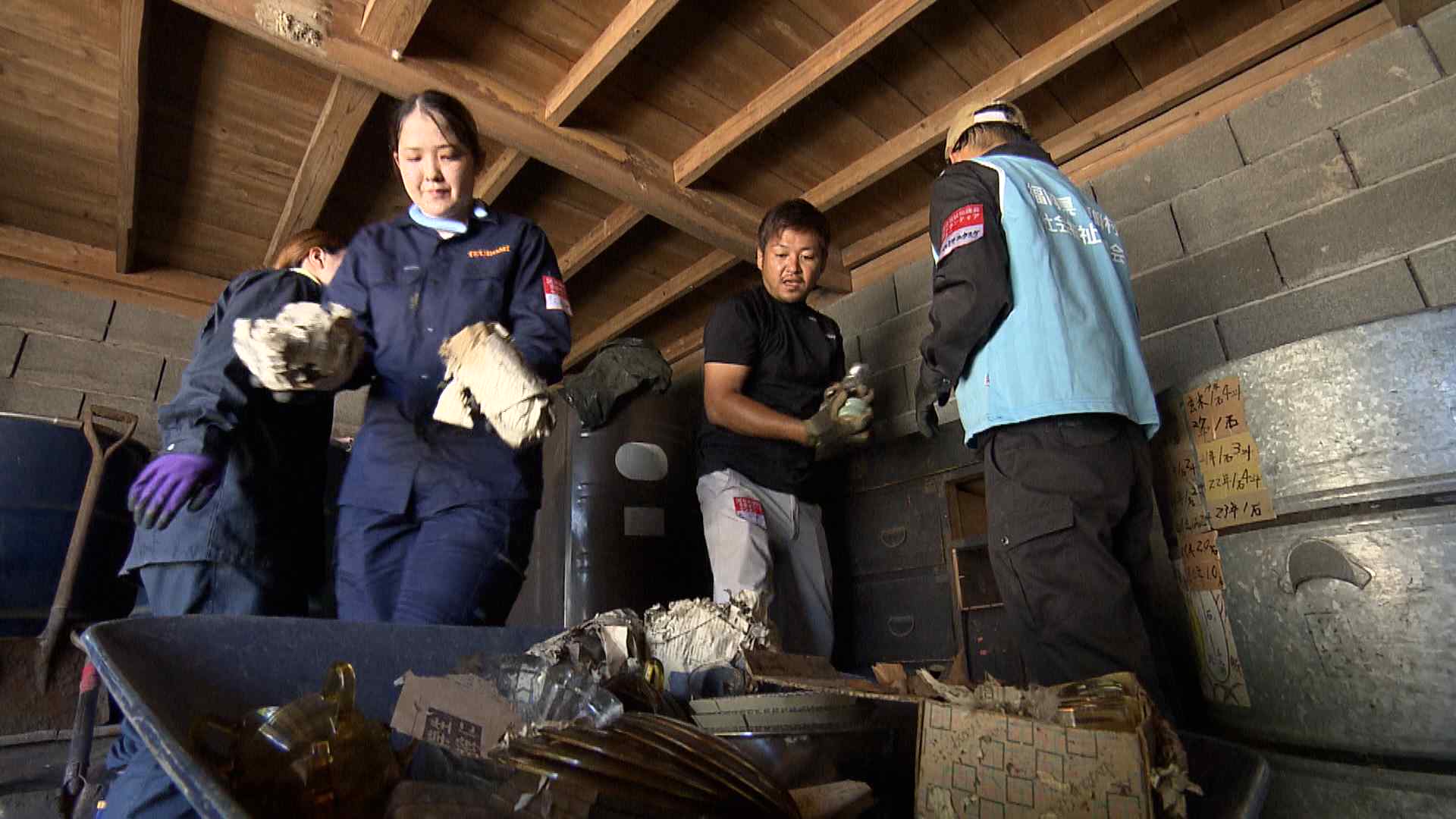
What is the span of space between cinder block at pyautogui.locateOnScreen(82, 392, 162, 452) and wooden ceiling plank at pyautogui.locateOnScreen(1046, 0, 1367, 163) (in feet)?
11.4

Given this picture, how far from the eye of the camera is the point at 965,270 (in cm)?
126

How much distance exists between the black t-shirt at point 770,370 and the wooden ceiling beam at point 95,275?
6.66ft

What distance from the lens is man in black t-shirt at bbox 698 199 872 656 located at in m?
1.79

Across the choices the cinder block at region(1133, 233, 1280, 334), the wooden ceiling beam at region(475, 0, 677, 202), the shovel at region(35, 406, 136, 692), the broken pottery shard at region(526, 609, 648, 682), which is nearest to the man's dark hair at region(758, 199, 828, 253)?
the wooden ceiling beam at region(475, 0, 677, 202)

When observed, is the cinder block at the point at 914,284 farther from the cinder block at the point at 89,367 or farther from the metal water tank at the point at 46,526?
the cinder block at the point at 89,367

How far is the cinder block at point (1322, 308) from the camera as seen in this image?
168cm

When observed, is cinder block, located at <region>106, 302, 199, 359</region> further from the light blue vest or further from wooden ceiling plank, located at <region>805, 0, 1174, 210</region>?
the light blue vest

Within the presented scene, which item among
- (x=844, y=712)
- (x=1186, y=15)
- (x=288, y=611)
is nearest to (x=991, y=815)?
(x=844, y=712)

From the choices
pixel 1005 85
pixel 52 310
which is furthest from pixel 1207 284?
pixel 52 310

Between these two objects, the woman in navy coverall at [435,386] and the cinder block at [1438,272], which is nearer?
the woman in navy coverall at [435,386]

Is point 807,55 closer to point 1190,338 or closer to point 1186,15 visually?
point 1186,15

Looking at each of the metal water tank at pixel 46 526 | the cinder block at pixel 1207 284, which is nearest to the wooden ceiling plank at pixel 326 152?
the metal water tank at pixel 46 526

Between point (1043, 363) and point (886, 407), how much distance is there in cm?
151

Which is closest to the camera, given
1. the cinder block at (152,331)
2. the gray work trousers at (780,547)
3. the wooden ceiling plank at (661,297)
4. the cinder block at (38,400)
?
the gray work trousers at (780,547)
